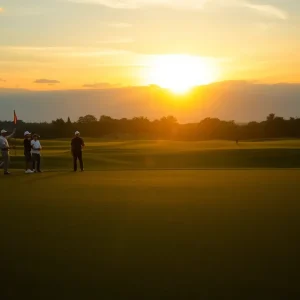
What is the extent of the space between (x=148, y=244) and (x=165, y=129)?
95977 millimetres

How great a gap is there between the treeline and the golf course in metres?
67.1

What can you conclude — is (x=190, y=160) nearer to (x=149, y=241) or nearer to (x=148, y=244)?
(x=149, y=241)

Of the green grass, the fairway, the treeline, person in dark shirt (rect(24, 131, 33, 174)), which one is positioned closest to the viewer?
the fairway

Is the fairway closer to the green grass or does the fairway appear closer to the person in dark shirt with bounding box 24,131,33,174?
the person in dark shirt with bounding box 24,131,33,174

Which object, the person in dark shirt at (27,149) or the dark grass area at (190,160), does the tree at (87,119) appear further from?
the person in dark shirt at (27,149)

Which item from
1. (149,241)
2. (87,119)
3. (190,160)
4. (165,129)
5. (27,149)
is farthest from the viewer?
(87,119)

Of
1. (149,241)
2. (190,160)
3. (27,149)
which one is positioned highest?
(27,149)

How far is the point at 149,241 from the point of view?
9617 millimetres

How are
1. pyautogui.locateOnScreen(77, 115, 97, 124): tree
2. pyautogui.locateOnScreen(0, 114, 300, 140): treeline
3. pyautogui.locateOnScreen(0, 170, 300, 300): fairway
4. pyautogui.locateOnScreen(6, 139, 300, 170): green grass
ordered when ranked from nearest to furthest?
pyautogui.locateOnScreen(0, 170, 300, 300): fairway → pyautogui.locateOnScreen(6, 139, 300, 170): green grass → pyautogui.locateOnScreen(0, 114, 300, 140): treeline → pyautogui.locateOnScreen(77, 115, 97, 124): tree

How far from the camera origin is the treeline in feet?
279

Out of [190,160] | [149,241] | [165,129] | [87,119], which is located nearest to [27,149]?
[190,160]

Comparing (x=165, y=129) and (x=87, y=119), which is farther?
(x=87, y=119)

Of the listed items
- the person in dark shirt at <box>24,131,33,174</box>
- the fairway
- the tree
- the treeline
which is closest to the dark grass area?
the person in dark shirt at <box>24,131,33,174</box>

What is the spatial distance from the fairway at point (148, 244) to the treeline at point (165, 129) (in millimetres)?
69147
